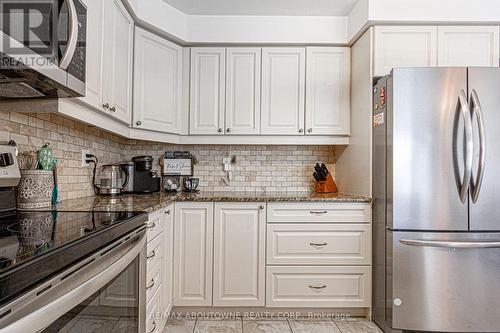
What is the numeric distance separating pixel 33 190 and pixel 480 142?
242cm

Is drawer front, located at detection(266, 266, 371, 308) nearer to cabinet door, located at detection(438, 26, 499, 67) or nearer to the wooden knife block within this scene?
the wooden knife block

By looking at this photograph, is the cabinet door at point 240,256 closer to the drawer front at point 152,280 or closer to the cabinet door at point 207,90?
the drawer front at point 152,280

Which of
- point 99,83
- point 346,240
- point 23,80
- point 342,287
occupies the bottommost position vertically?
point 342,287

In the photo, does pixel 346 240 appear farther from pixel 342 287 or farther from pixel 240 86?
pixel 240 86

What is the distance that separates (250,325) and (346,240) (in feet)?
2.95

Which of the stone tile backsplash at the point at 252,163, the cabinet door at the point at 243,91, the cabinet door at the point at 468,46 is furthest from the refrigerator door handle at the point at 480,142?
the cabinet door at the point at 243,91

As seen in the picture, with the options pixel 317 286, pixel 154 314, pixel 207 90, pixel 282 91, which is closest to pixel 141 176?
pixel 207 90

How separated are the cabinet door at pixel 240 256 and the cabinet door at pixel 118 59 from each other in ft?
3.11

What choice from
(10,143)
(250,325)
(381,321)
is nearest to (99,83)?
(10,143)

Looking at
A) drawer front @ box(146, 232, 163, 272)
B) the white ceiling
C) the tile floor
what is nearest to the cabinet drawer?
drawer front @ box(146, 232, 163, 272)

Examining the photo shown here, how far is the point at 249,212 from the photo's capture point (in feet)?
7.50

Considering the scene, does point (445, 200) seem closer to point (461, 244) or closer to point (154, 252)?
point (461, 244)

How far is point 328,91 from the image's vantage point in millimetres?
2676

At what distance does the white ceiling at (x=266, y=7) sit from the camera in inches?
95.7
